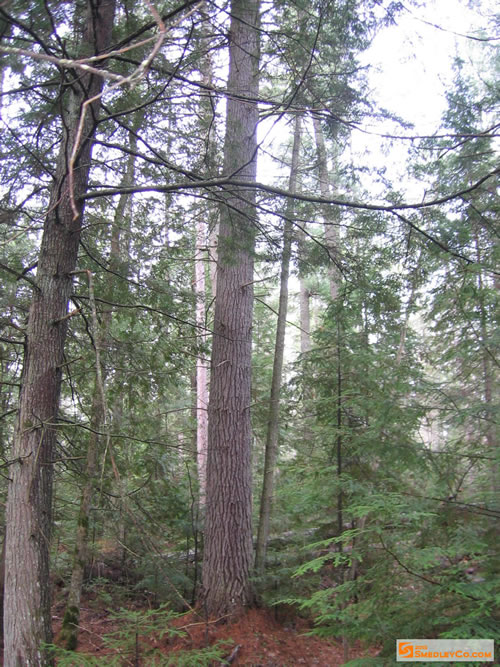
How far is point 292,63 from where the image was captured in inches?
215

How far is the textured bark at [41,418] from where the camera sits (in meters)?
3.50

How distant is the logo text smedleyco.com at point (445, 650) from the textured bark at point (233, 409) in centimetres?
364

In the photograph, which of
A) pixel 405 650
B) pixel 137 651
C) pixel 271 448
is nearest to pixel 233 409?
pixel 271 448

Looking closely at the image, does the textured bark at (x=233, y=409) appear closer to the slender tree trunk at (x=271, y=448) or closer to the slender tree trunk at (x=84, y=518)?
the slender tree trunk at (x=271, y=448)

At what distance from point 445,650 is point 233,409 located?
4223 mm

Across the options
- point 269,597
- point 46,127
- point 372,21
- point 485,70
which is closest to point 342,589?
point 269,597

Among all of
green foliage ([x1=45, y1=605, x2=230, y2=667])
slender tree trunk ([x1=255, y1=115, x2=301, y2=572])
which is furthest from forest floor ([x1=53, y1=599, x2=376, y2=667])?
green foliage ([x1=45, y1=605, x2=230, y2=667])

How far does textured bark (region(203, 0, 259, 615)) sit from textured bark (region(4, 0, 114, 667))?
2.03 meters

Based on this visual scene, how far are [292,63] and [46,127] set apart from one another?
114 inches

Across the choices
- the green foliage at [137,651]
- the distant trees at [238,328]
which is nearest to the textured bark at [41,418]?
the distant trees at [238,328]

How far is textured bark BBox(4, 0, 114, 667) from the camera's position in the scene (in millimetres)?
3496

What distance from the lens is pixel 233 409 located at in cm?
673

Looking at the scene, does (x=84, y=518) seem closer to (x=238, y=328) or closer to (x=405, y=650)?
(x=238, y=328)

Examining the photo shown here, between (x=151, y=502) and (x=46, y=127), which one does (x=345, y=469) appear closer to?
(x=151, y=502)
